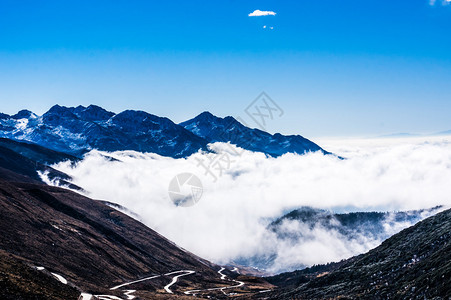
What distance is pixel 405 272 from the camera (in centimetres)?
6662

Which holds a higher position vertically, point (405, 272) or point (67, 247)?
point (405, 272)

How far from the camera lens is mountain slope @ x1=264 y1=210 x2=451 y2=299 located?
52.1m

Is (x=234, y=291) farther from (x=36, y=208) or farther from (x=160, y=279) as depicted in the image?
(x=36, y=208)

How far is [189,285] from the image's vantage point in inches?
6442

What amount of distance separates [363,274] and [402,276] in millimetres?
21268

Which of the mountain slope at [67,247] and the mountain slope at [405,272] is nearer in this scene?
the mountain slope at [405,272]

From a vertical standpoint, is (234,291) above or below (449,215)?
below

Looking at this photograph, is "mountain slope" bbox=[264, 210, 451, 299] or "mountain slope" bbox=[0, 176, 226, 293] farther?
"mountain slope" bbox=[0, 176, 226, 293]

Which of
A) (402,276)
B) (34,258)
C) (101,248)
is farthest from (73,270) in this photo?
(402,276)

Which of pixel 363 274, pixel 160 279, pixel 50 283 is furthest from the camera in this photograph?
pixel 160 279

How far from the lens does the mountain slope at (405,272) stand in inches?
2052

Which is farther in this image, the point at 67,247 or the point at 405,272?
the point at 67,247

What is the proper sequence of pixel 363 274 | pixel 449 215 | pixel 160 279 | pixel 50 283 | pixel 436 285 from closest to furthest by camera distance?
1. pixel 436 285
2. pixel 50 283
3. pixel 363 274
4. pixel 449 215
5. pixel 160 279

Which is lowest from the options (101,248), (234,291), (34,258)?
(234,291)
